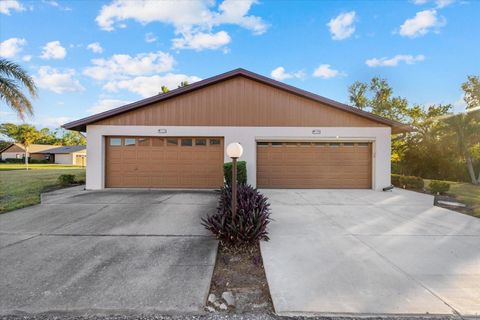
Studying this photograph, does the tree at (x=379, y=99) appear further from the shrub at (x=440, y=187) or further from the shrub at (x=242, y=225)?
the shrub at (x=242, y=225)

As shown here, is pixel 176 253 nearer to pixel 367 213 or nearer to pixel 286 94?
pixel 367 213

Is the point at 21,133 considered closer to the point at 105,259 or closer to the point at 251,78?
the point at 251,78

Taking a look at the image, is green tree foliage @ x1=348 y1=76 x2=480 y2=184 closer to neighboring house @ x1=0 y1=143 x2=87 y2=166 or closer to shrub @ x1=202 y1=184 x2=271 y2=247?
shrub @ x1=202 y1=184 x2=271 y2=247

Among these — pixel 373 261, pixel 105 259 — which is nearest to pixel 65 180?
pixel 105 259

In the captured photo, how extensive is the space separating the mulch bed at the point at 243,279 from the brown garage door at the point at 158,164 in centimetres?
592

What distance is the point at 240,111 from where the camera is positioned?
9703mm

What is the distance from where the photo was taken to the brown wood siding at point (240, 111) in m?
9.60

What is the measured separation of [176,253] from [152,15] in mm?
10123

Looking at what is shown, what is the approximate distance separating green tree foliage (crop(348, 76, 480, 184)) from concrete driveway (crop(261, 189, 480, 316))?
10.3 m

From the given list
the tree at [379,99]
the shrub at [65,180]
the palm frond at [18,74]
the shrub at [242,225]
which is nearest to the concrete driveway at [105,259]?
the shrub at [242,225]

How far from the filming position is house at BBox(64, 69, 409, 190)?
959 cm

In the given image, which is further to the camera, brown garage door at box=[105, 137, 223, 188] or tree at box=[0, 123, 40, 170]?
tree at box=[0, 123, 40, 170]

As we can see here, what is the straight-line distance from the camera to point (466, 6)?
8.25 metres

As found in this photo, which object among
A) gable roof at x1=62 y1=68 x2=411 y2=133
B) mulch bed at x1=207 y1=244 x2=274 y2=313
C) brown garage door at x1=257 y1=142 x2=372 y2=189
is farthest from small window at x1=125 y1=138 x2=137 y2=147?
mulch bed at x1=207 y1=244 x2=274 y2=313
